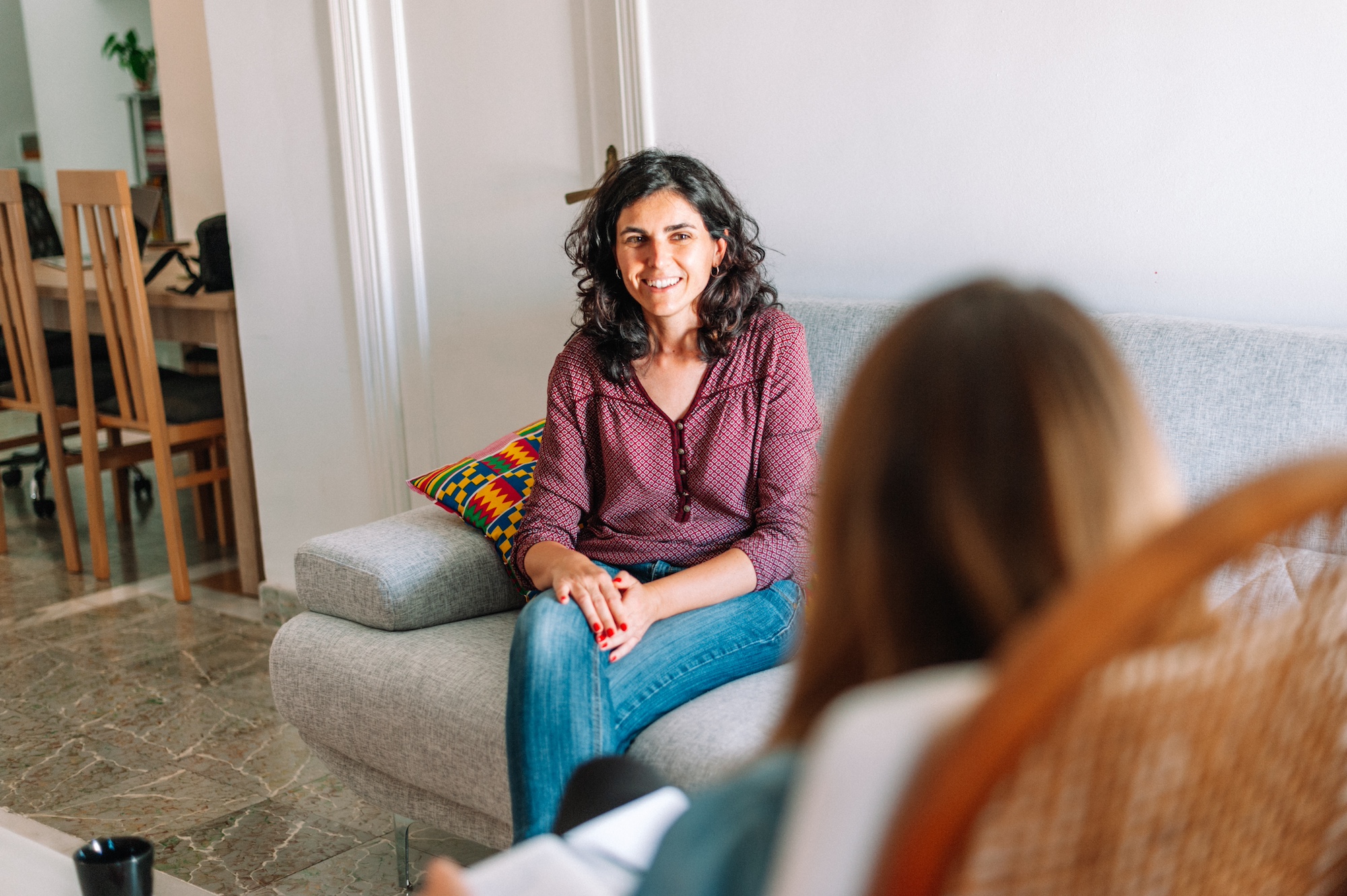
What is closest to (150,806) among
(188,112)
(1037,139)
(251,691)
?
(251,691)

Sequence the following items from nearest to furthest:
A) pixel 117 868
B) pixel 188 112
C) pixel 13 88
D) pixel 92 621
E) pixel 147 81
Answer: pixel 117 868, pixel 92 621, pixel 188 112, pixel 147 81, pixel 13 88

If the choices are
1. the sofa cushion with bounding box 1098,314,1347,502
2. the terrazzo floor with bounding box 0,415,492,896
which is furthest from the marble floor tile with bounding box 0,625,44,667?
the sofa cushion with bounding box 1098,314,1347,502

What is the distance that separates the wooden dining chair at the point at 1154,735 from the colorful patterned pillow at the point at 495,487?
4.53 feet

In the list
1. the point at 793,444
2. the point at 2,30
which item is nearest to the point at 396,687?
the point at 793,444

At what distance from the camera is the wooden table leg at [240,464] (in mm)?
3383

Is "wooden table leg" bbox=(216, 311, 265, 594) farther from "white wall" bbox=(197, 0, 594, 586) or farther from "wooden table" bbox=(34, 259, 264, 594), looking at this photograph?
"white wall" bbox=(197, 0, 594, 586)

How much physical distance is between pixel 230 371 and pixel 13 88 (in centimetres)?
420

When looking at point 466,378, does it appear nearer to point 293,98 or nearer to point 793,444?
point 293,98

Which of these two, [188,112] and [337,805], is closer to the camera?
[337,805]

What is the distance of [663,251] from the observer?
1790mm

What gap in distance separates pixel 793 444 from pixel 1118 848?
48.6 inches

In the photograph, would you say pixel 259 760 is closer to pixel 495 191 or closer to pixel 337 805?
pixel 337 805

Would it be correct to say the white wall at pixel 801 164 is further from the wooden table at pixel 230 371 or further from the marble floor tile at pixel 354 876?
the marble floor tile at pixel 354 876

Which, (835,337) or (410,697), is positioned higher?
(835,337)
